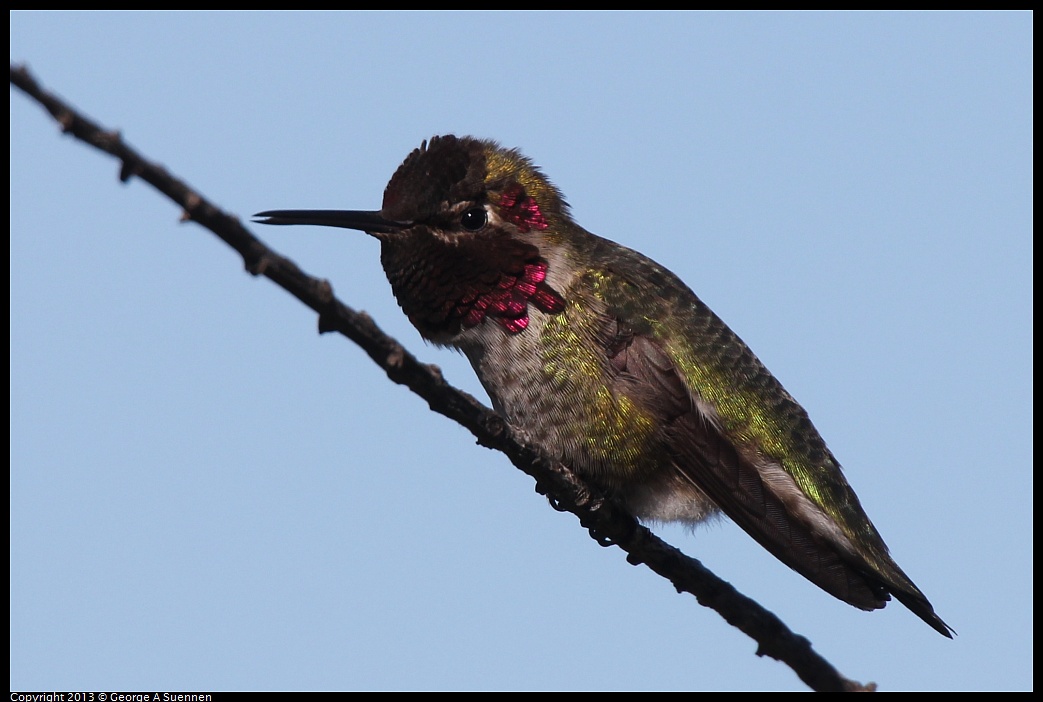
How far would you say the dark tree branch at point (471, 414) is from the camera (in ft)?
7.50

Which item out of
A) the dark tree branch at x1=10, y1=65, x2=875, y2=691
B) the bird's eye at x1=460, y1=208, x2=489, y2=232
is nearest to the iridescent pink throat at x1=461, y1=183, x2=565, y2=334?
the bird's eye at x1=460, y1=208, x2=489, y2=232

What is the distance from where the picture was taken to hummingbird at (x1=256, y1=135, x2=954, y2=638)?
5562 millimetres

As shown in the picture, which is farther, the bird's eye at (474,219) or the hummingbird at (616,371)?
the bird's eye at (474,219)

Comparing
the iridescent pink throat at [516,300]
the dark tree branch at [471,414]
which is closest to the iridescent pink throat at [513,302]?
the iridescent pink throat at [516,300]

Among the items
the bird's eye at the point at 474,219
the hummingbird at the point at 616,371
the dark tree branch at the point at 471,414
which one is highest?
the bird's eye at the point at 474,219

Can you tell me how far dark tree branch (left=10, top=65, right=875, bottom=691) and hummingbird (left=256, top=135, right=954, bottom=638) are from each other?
1.25 feet

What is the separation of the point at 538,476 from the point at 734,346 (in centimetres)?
204

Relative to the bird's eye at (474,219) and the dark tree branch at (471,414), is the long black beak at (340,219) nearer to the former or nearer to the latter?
the bird's eye at (474,219)

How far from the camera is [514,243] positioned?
19.7ft

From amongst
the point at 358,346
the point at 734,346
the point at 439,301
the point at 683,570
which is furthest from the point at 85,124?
the point at 734,346

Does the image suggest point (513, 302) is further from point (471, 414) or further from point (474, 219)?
point (471, 414)

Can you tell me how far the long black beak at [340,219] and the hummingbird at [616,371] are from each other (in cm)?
2

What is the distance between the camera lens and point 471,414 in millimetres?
3639

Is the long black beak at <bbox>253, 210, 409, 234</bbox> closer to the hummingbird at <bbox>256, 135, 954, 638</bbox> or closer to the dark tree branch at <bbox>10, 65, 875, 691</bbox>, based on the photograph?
the hummingbird at <bbox>256, 135, 954, 638</bbox>
